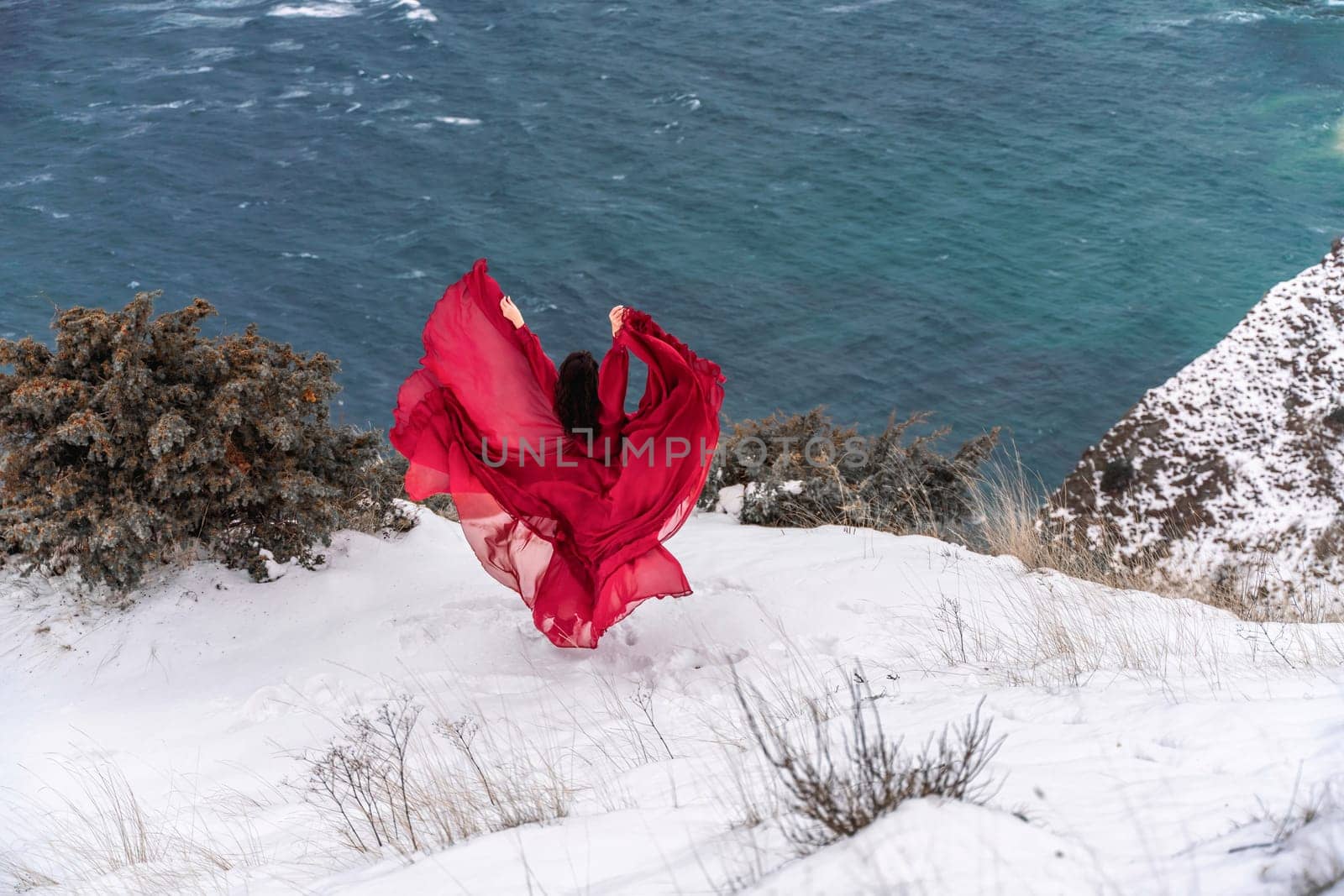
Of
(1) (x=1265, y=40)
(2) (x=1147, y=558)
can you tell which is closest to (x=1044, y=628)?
(2) (x=1147, y=558)

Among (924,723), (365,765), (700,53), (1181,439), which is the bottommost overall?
(1181,439)

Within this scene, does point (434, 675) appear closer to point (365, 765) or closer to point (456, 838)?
point (365, 765)

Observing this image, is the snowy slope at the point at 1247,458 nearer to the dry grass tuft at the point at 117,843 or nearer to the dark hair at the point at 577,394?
the dark hair at the point at 577,394

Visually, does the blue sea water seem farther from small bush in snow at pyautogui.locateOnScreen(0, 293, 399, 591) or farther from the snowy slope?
small bush in snow at pyautogui.locateOnScreen(0, 293, 399, 591)

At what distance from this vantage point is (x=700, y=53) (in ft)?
118

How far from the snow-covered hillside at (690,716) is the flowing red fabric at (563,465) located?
0.46 metres

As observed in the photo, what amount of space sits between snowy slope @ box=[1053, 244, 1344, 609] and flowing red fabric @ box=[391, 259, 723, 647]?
561 centimetres

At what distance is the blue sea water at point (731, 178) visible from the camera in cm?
2506

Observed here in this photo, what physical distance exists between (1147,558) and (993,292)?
60.5ft

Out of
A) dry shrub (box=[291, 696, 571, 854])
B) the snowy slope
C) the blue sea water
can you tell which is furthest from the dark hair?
the blue sea water

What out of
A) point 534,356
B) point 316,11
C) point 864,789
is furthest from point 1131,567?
point 316,11

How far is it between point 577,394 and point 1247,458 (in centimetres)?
805

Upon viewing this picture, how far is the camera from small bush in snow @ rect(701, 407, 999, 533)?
29.0 ft

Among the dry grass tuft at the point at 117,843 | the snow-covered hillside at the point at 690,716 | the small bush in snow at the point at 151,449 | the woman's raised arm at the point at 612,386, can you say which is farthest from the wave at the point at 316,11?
the dry grass tuft at the point at 117,843
